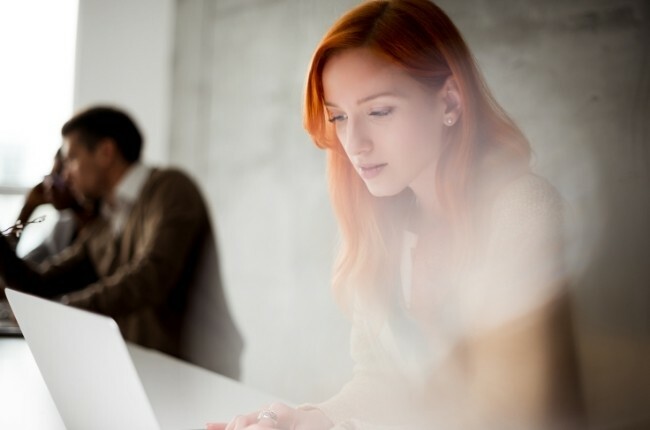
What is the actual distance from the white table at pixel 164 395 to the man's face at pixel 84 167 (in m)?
0.87

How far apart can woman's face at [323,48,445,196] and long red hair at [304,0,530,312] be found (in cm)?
2

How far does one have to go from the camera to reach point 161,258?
3.04m

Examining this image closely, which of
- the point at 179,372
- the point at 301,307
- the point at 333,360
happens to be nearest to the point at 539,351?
the point at 333,360

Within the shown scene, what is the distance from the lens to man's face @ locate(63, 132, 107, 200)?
347 cm

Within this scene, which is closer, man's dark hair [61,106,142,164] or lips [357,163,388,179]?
lips [357,163,388,179]

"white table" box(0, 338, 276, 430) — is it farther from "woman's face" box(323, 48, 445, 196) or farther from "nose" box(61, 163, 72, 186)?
"nose" box(61, 163, 72, 186)

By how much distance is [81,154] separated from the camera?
3.48 meters

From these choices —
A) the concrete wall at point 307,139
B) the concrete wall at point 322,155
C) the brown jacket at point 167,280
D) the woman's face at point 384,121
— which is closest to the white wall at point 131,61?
the concrete wall at point 307,139

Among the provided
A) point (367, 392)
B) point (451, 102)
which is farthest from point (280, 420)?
point (451, 102)

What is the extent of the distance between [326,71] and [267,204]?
61cm

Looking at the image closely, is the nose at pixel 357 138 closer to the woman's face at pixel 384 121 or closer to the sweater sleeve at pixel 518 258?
the woman's face at pixel 384 121

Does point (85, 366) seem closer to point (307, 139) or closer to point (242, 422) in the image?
point (242, 422)

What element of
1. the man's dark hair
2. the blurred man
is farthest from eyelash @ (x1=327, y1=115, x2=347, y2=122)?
the man's dark hair

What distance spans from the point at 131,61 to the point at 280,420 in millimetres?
2213
